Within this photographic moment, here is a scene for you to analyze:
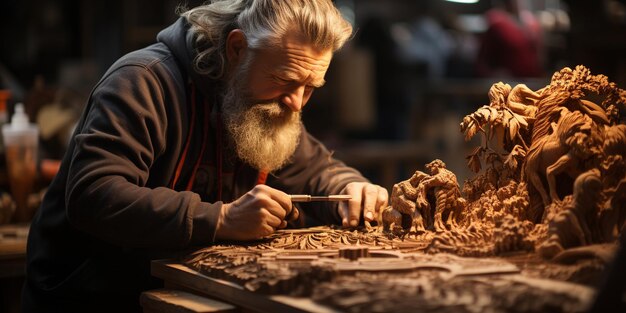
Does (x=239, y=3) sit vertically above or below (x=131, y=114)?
above

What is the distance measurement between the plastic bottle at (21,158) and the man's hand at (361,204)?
2.09 metres

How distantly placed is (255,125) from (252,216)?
56 centimetres

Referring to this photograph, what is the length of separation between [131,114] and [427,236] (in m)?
1.06

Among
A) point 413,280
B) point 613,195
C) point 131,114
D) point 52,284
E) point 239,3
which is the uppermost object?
point 239,3

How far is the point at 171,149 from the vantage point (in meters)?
3.31

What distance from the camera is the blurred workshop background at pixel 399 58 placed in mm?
6969

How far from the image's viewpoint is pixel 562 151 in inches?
107

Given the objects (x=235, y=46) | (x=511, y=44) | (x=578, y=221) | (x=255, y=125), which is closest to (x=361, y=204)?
(x=255, y=125)

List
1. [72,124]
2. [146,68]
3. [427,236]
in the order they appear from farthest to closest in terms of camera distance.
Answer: [72,124] < [146,68] < [427,236]

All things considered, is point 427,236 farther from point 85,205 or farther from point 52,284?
point 52,284

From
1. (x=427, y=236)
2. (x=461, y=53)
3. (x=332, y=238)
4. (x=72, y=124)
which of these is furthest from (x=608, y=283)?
(x=461, y=53)

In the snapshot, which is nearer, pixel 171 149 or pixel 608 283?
pixel 608 283

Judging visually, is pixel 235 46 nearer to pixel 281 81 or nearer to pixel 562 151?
pixel 281 81

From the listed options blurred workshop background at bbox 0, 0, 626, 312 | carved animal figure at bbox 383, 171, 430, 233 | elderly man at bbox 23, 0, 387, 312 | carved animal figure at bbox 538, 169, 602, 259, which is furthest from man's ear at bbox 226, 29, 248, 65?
blurred workshop background at bbox 0, 0, 626, 312
